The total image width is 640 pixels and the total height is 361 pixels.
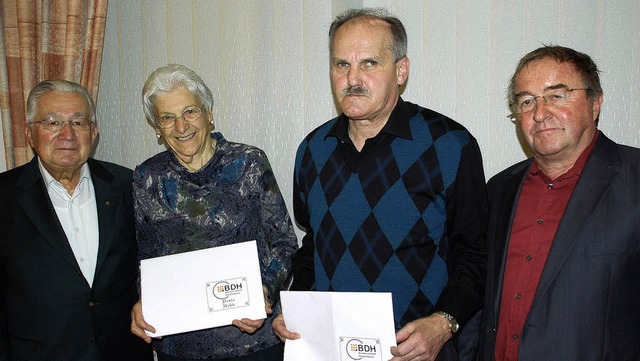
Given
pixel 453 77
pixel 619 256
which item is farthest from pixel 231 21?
pixel 619 256

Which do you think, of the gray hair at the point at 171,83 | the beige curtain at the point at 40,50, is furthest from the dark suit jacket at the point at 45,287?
the beige curtain at the point at 40,50

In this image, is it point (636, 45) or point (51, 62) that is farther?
point (51, 62)

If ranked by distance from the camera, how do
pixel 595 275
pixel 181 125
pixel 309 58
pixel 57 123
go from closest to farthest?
1. pixel 595 275
2. pixel 181 125
3. pixel 57 123
4. pixel 309 58

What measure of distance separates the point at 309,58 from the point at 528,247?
1.59m

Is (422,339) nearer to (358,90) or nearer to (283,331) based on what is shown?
(283,331)

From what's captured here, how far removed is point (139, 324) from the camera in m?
2.38

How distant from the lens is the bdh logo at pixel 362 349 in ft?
6.33

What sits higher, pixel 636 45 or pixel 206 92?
pixel 636 45

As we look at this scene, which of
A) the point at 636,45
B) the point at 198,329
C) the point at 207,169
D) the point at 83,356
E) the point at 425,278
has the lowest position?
the point at 83,356

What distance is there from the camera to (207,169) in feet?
8.34

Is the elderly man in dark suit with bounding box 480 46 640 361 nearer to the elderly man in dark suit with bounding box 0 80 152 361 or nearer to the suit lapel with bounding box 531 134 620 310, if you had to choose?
the suit lapel with bounding box 531 134 620 310

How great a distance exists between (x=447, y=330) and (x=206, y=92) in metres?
1.45

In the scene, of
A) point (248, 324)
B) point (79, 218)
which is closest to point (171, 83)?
point (79, 218)

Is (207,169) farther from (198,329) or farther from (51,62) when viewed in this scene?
(51,62)
